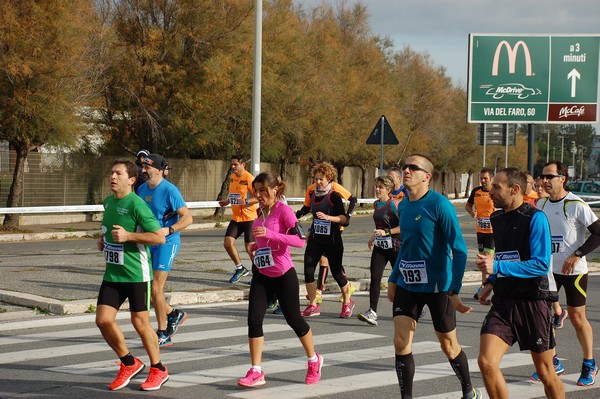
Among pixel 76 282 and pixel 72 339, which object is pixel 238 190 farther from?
pixel 72 339

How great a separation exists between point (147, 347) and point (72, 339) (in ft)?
8.25

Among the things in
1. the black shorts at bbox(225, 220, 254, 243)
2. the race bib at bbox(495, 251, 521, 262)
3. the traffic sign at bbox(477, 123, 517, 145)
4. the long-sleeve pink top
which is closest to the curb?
the black shorts at bbox(225, 220, 254, 243)

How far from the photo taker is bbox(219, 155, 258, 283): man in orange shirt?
47.5ft

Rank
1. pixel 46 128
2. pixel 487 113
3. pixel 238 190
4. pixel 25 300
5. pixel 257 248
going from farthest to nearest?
1. pixel 46 128
2. pixel 487 113
3. pixel 238 190
4. pixel 25 300
5. pixel 257 248

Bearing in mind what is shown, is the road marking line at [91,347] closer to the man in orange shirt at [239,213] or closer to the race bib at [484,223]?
the man in orange shirt at [239,213]

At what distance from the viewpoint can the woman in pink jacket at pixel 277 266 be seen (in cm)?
799

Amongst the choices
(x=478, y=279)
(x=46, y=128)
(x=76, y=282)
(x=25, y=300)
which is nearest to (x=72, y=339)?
(x=25, y=300)

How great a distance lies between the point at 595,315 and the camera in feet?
41.2

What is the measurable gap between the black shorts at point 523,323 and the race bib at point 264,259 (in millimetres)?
2260

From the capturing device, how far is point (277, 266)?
26.6ft

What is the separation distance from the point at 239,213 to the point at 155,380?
23.4ft

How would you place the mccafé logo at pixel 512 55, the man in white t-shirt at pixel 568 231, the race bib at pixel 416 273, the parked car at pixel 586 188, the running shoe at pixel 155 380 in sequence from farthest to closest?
the parked car at pixel 586 188 < the mccafé logo at pixel 512 55 < the man in white t-shirt at pixel 568 231 < the running shoe at pixel 155 380 < the race bib at pixel 416 273

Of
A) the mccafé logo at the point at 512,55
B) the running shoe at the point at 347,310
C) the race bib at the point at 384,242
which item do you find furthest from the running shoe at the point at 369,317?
the mccafé logo at the point at 512,55

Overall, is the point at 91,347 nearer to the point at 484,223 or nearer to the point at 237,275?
the point at 237,275
